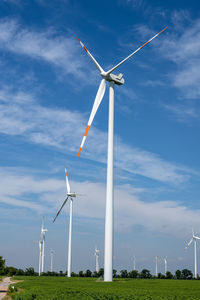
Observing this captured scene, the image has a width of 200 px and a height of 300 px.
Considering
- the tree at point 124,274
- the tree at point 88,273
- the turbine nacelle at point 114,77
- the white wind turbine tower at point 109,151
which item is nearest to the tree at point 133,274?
the tree at point 124,274

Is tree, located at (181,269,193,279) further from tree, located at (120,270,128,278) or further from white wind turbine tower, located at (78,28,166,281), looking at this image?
white wind turbine tower, located at (78,28,166,281)

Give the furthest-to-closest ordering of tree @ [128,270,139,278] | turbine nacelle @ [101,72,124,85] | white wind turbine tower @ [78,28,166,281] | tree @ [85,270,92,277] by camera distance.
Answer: tree @ [128,270,139,278]
tree @ [85,270,92,277]
turbine nacelle @ [101,72,124,85]
white wind turbine tower @ [78,28,166,281]

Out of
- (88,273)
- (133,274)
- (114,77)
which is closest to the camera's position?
(114,77)

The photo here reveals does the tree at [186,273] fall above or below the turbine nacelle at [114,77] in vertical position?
below

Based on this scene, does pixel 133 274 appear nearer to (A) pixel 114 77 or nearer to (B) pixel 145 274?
(B) pixel 145 274

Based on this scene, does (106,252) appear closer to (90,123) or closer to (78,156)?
(78,156)

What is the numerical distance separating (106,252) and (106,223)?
3.67m

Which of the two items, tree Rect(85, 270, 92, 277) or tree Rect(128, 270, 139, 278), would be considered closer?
tree Rect(85, 270, 92, 277)

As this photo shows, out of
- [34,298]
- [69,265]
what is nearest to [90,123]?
[34,298]

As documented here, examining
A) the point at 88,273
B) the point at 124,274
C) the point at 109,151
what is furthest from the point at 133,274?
the point at 109,151

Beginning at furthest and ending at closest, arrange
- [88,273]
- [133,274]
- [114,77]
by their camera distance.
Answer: [133,274] < [88,273] < [114,77]

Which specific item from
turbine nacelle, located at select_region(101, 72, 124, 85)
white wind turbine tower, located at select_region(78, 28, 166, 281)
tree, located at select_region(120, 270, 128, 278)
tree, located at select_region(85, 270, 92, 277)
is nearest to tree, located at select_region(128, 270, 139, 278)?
tree, located at select_region(120, 270, 128, 278)

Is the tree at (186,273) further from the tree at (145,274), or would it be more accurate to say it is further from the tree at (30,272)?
the tree at (30,272)

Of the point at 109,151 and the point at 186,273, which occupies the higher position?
the point at 109,151
